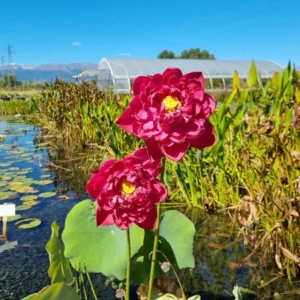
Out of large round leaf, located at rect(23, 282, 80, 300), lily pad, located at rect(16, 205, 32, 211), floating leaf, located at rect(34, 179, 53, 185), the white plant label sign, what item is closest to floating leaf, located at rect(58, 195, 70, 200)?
lily pad, located at rect(16, 205, 32, 211)

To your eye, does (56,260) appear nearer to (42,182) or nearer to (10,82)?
(42,182)

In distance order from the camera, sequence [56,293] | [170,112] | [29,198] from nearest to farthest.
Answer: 1. [170,112]
2. [56,293]
3. [29,198]

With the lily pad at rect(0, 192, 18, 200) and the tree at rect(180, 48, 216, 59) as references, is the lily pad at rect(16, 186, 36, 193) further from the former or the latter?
the tree at rect(180, 48, 216, 59)

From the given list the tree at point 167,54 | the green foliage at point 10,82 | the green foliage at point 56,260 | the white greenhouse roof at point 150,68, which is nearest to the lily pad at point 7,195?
the green foliage at point 56,260

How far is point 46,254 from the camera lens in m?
1.83

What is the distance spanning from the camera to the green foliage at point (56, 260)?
3.25 ft

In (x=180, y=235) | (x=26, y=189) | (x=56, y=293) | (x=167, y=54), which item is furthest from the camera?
(x=167, y=54)

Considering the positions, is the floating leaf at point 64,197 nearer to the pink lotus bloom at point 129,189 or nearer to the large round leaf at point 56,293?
the large round leaf at point 56,293

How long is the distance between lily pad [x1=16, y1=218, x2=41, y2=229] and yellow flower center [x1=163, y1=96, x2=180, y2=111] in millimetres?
1787

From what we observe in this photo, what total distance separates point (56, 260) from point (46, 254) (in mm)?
834

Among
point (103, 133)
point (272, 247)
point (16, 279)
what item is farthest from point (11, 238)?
point (103, 133)

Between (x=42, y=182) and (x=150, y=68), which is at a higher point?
(x=150, y=68)

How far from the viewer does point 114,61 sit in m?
14.1

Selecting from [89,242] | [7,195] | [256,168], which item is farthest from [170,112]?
[7,195]
